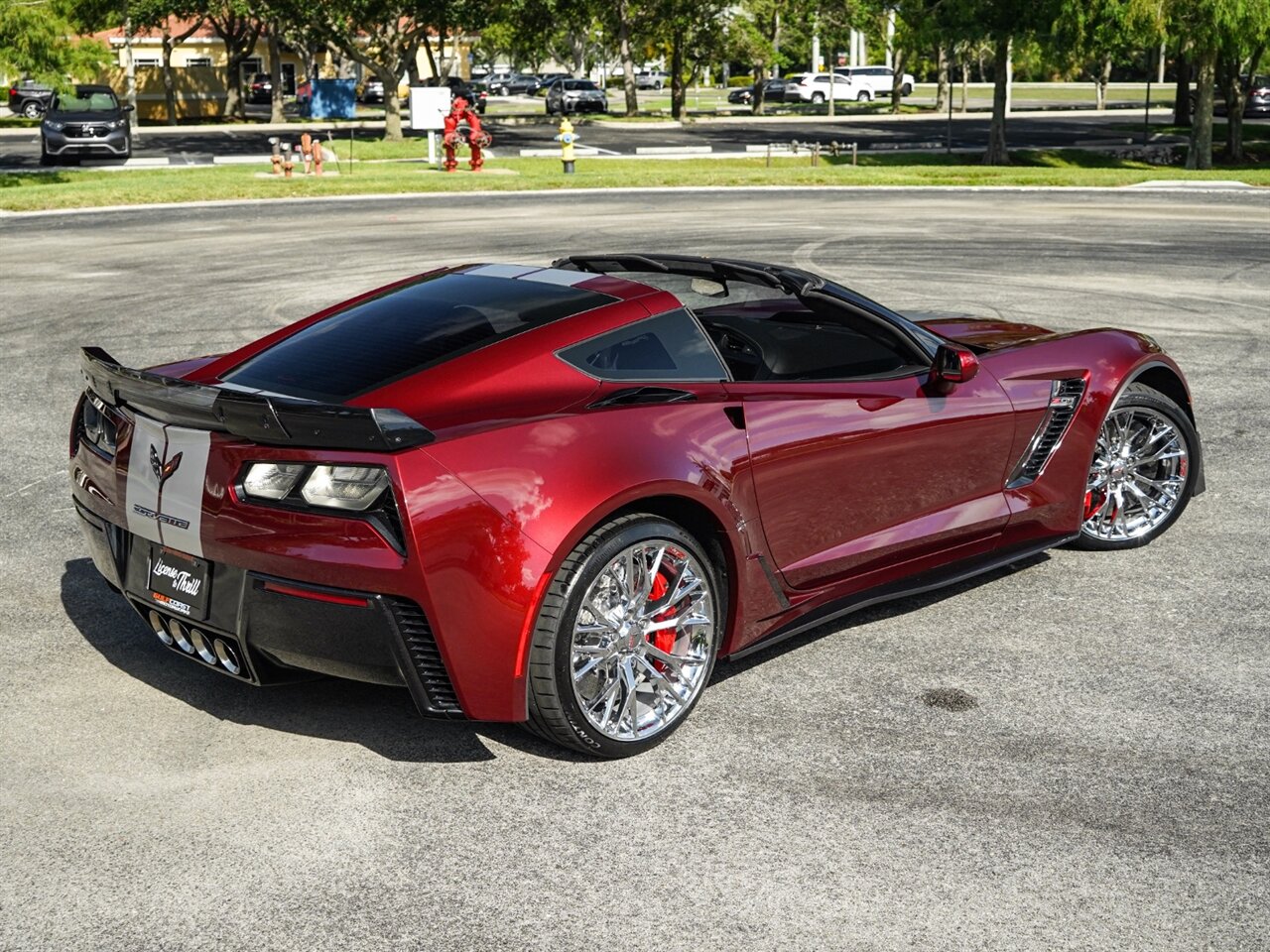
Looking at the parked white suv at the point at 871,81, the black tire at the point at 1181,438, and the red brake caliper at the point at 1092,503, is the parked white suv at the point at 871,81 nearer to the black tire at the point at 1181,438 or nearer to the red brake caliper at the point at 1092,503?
the black tire at the point at 1181,438

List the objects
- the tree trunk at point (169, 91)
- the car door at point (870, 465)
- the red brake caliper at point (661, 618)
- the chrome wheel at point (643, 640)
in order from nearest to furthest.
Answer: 1. the chrome wheel at point (643, 640)
2. the red brake caliper at point (661, 618)
3. the car door at point (870, 465)
4. the tree trunk at point (169, 91)

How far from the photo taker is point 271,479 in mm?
4445

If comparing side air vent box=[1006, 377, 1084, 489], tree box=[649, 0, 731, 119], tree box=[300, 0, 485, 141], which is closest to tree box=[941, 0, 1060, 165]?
tree box=[300, 0, 485, 141]

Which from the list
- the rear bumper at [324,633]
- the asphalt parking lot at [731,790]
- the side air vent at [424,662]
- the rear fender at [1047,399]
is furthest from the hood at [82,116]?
the side air vent at [424,662]

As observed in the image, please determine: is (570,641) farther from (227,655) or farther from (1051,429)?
(1051,429)

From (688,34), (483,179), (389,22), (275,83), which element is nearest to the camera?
(483,179)

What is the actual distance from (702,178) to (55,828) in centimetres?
2793

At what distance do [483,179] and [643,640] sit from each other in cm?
2716

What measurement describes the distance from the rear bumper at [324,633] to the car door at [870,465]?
1.37 metres

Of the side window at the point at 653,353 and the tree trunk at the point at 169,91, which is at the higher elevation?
the tree trunk at the point at 169,91

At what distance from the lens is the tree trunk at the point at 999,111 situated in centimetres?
3700

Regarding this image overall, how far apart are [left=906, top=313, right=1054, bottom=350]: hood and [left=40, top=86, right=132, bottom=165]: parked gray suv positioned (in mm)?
33151

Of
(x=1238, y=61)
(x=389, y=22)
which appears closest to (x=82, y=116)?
(x=389, y=22)

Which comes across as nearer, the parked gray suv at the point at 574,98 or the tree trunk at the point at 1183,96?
the tree trunk at the point at 1183,96
